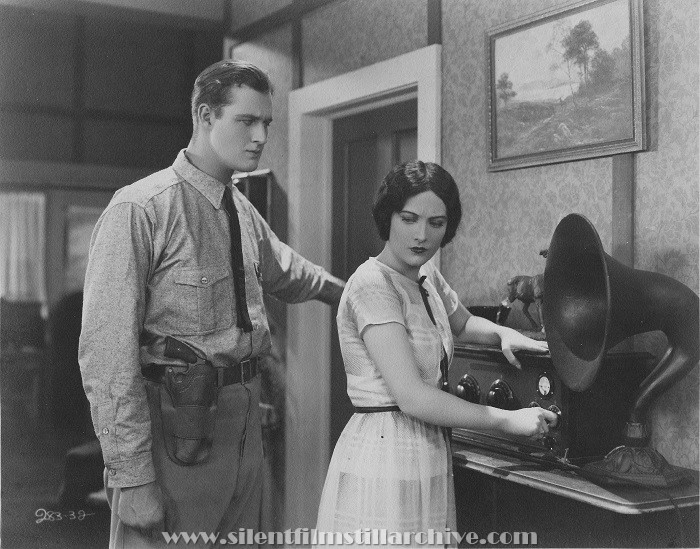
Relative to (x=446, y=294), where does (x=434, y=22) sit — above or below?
above

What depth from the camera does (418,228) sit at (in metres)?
1.93

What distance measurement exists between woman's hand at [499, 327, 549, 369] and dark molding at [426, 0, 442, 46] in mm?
1291

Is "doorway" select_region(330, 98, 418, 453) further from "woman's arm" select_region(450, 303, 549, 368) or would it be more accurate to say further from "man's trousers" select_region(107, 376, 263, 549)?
"man's trousers" select_region(107, 376, 263, 549)

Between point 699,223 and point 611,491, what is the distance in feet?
2.47

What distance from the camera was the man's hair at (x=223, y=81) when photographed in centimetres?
216

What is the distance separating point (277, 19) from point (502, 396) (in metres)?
2.42

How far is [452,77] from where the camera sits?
2.89 metres

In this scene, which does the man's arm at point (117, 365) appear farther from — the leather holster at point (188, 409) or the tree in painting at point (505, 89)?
the tree in painting at point (505, 89)

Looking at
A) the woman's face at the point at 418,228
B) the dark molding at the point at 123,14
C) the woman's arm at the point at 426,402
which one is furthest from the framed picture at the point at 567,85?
the dark molding at the point at 123,14

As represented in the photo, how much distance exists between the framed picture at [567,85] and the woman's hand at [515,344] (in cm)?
61

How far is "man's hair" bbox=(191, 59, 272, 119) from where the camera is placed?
2.16 metres

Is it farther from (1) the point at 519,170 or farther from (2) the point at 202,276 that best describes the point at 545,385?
(2) the point at 202,276

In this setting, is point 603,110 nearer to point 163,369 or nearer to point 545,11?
point 545,11

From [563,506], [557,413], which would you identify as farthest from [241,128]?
[563,506]
